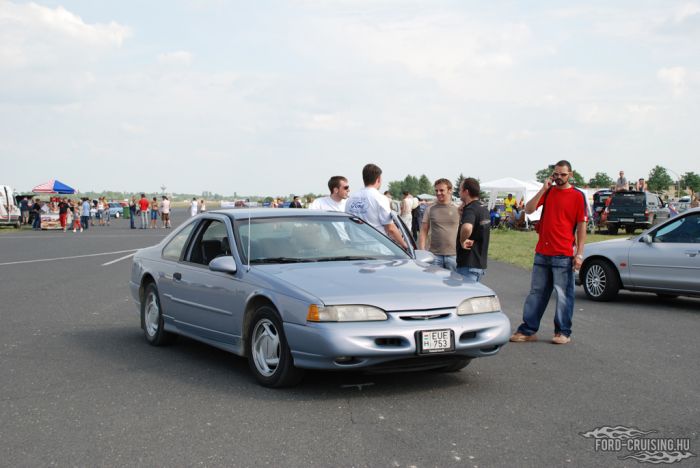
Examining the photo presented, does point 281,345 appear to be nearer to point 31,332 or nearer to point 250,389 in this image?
point 250,389

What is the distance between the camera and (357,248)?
23.6 feet

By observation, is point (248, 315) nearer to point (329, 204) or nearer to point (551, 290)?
point (551, 290)

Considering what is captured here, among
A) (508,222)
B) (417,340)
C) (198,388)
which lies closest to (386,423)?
(417,340)

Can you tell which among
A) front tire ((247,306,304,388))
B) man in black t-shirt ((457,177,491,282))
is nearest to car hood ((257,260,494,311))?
front tire ((247,306,304,388))

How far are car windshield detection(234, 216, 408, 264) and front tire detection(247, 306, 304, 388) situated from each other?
649 mm

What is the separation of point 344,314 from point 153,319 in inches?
125

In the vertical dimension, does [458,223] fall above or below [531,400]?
above

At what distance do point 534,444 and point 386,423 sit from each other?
937mm

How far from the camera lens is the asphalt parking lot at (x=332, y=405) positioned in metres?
4.60

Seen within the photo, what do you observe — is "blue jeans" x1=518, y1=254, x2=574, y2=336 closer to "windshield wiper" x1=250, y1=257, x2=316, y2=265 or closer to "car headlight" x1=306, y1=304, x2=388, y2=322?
"windshield wiper" x1=250, y1=257, x2=316, y2=265

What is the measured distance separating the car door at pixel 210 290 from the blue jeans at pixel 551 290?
312 centimetres

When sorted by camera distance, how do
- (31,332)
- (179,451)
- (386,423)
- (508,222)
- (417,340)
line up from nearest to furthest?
1. (179,451)
2. (386,423)
3. (417,340)
4. (31,332)
5. (508,222)

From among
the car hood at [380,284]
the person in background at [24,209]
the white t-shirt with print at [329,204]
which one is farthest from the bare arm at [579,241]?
the person in background at [24,209]

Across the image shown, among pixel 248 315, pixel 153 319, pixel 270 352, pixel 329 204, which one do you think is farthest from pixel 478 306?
pixel 329 204
